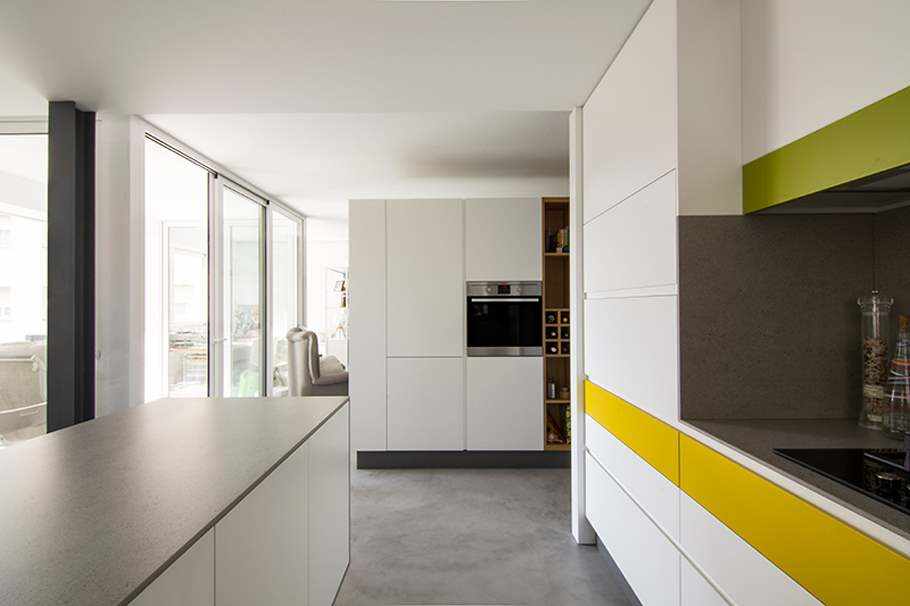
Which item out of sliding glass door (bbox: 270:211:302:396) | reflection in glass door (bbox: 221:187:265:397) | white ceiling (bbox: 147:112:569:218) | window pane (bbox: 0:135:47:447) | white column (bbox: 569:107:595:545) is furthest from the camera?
sliding glass door (bbox: 270:211:302:396)

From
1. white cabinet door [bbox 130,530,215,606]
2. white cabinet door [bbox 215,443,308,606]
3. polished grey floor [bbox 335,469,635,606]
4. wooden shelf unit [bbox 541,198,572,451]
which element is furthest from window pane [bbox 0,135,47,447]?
wooden shelf unit [bbox 541,198,572,451]

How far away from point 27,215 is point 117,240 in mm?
A: 776

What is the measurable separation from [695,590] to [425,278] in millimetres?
3272

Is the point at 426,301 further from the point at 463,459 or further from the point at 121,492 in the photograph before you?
the point at 121,492

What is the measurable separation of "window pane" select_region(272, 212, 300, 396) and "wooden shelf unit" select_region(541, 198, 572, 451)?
320 cm

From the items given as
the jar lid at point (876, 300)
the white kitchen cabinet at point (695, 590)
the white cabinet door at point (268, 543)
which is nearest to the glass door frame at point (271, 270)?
the white cabinet door at point (268, 543)

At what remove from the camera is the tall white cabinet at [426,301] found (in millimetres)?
4430

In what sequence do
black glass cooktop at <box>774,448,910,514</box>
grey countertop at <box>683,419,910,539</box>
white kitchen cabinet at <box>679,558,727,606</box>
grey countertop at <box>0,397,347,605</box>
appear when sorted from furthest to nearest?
white kitchen cabinet at <box>679,558,727,606</box>
black glass cooktop at <box>774,448,910,514</box>
grey countertop at <box>683,419,910,539</box>
grey countertop at <box>0,397,347,605</box>

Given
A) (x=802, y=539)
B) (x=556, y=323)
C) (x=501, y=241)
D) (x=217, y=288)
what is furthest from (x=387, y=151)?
(x=802, y=539)

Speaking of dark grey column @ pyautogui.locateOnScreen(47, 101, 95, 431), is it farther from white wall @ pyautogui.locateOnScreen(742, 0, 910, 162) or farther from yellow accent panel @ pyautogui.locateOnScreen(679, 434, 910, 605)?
white wall @ pyautogui.locateOnScreen(742, 0, 910, 162)

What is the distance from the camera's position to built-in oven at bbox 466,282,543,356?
4461 mm

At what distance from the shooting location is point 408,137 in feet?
13.3

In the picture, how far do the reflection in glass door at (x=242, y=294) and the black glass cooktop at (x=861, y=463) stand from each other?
15.2 feet

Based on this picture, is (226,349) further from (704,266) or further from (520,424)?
(704,266)
